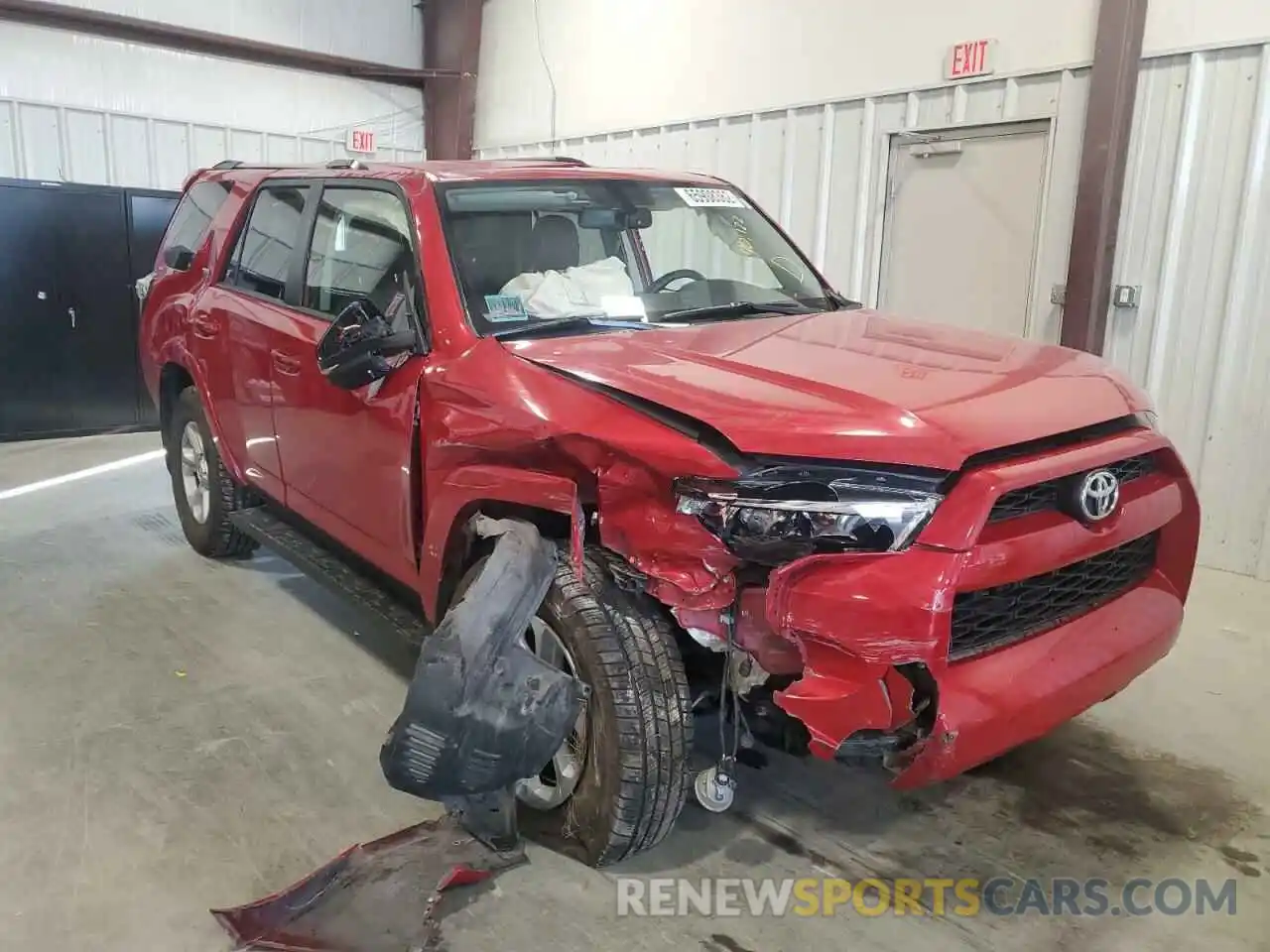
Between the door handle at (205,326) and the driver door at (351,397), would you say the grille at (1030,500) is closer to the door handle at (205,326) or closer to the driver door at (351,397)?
the driver door at (351,397)

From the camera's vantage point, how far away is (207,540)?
4.52 metres

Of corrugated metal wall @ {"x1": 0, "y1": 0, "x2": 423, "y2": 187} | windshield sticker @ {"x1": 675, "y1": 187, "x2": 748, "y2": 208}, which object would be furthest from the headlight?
corrugated metal wall @ {"x1": 0, "y1": 0, "x2": 423, "y2": 187}

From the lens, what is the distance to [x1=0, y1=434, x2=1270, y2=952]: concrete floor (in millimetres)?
2186

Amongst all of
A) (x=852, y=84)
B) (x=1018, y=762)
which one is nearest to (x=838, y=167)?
(x=852, y=84)

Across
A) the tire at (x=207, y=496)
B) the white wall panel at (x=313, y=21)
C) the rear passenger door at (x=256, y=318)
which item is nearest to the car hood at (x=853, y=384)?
the rear passenger door at (x=256, y=318)

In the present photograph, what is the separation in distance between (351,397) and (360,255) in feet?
1.70

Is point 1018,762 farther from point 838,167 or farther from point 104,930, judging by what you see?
point 838,167

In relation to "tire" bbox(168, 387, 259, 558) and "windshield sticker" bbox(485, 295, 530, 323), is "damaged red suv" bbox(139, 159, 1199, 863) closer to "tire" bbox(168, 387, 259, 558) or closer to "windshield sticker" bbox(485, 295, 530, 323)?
"windshield sticker" bbox(485, 295, 530, 323)

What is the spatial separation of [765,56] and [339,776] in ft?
18.5

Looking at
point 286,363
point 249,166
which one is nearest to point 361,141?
point 249,166

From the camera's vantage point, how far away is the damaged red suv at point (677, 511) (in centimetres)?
191

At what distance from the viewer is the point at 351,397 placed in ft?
9.75

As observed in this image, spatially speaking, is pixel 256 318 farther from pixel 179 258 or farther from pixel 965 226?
pixel 965 226

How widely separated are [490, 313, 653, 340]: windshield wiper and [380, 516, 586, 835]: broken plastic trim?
2.43 feet
